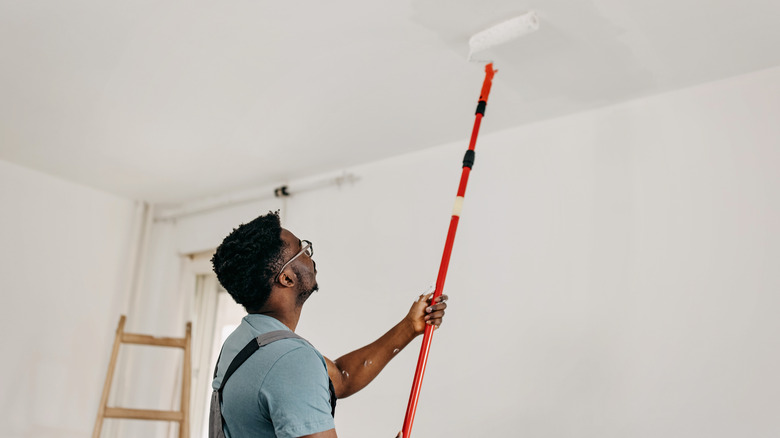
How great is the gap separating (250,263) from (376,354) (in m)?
0.48

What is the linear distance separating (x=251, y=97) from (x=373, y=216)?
0.85 meters

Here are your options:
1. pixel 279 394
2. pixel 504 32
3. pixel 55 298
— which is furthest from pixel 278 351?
pixel 55 298

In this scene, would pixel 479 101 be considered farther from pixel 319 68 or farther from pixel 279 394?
pixel 279 394

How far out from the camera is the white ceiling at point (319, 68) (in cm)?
194

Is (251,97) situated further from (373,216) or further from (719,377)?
(719,377)

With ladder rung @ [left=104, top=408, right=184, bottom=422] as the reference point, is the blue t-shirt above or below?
above

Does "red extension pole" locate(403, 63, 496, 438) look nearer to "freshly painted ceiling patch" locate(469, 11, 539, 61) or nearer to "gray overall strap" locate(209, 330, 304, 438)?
"freshly painted ceiling patch" locate(469, 11, 539, 61)

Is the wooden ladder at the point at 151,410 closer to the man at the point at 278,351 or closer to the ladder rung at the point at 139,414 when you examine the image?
the ladder rung at the point at 139,414

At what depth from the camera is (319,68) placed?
2.28 m

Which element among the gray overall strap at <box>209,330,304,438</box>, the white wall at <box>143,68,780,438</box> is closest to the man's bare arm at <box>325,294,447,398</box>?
the gray overall strap at <box>209,330,304,438</box>

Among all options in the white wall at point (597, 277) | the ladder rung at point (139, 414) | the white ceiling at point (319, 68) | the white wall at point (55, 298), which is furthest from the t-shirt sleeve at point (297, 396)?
the white wall at point (55, 298)

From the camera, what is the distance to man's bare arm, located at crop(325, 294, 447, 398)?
165 cm

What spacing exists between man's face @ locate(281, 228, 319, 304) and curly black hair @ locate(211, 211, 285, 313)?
2cm

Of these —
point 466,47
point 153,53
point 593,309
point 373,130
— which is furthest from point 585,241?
point 153,53
